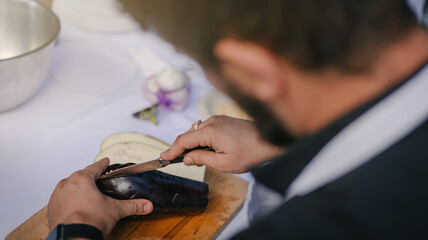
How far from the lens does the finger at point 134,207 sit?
3.26 feet

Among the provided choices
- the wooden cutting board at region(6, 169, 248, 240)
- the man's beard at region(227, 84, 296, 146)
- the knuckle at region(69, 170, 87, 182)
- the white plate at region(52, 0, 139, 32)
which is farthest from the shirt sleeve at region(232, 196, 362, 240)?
the white plate at region(52, 0, 139, 32)

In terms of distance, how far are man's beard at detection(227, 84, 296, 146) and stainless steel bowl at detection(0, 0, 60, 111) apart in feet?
2.40

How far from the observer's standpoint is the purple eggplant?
103 centimetres

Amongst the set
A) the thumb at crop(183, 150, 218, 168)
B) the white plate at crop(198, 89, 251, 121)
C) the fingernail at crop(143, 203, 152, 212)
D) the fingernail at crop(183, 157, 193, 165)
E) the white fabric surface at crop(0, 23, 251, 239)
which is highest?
the thumb at crop(183, 150, 218, 168)

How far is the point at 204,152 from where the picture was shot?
1.11m

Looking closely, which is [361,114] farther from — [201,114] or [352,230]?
[201,114]

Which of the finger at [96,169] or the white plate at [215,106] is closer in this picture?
the finger at [96,169]

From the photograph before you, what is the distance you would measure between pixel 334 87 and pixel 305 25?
0.41 ft

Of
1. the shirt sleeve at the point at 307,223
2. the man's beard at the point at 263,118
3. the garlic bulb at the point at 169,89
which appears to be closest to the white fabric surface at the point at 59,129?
the garlic bulb at the point at 169,89

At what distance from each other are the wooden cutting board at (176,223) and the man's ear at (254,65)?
1.76ft

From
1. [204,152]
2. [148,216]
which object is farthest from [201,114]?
[148,216]

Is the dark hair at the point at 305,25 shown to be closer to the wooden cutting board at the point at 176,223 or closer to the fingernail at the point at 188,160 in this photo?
the fingernail at the point at 188,160

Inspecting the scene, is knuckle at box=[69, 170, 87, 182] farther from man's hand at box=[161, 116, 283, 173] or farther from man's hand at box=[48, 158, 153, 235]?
man's hand at box=[161, 116, 283, 173]

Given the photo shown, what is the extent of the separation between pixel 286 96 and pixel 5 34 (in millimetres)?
1176
